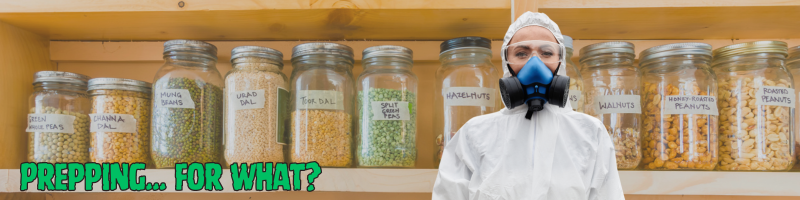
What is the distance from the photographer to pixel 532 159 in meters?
0.56

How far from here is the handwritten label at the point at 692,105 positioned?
724mm

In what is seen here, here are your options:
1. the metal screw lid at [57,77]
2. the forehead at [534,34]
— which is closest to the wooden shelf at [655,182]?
the forehead at [534,34]

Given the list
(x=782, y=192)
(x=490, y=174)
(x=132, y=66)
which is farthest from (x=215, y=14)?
(x=782, y=192)

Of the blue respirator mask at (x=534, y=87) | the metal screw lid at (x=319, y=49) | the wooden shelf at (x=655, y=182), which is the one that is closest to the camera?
the blue respirator mask at (x=534, y=87)

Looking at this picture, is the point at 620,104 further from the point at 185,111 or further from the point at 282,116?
the point at 185,111

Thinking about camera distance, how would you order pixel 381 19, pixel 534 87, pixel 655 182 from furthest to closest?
1. pixel 381 19
2. pixel 655 182
3. pixel 534 87

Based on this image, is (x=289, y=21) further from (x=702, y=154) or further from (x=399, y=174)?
(x=702, y=154)

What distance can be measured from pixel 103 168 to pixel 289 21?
406mm

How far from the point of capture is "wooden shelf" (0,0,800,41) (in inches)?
28.9

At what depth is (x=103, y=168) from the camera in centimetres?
76

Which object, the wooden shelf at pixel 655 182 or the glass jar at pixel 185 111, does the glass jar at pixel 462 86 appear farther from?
the glass jar at pixel 185 111

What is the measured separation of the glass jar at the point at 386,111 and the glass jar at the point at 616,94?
311 millimetres

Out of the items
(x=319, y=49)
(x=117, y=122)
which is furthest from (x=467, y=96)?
(x=117, y=122)

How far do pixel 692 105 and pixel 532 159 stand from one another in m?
0.36
